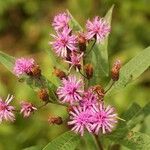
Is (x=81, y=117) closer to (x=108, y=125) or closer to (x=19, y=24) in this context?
(x=108, y=125)

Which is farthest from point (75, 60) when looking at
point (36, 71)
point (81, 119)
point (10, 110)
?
point (10, 110)

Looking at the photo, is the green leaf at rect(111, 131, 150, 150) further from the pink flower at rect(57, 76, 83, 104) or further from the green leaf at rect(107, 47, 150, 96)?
the pink flower at rect(57, 76, 83, 104)

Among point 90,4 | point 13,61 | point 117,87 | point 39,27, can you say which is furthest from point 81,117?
point 39,27

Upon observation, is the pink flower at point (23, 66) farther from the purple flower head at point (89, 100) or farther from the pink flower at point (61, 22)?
the purple flower head at point (89, 100)

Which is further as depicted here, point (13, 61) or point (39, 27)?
point (39, 27)

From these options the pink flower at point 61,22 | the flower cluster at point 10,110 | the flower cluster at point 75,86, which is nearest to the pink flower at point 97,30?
the flower cluster at point 75,86

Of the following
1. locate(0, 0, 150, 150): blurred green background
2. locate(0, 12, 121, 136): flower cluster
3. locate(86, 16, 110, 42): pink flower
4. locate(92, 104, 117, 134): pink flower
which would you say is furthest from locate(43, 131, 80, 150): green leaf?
locate(0, 0, 150, 150): blurred green background
